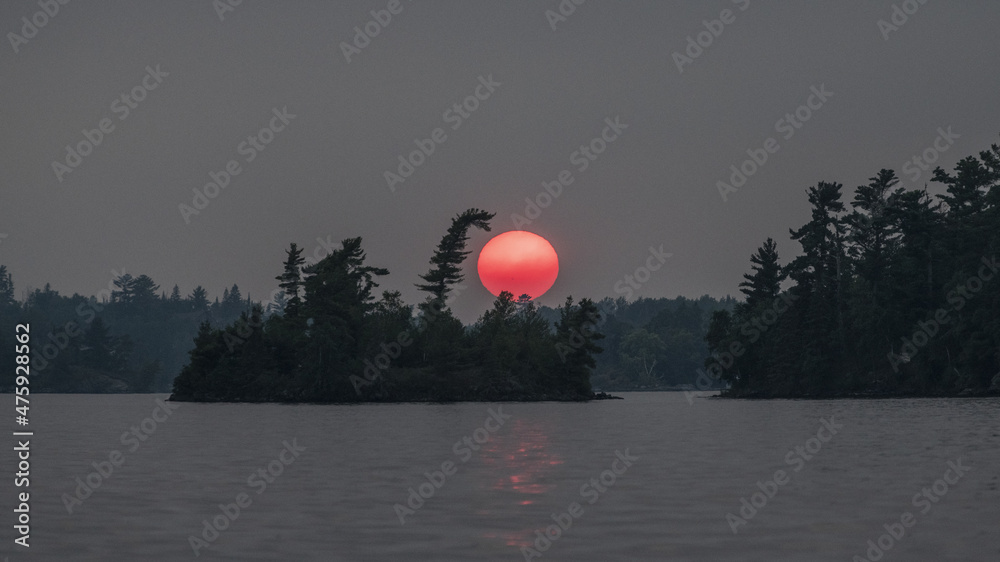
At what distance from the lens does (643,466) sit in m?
34.6

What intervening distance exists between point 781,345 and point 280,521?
138 metres

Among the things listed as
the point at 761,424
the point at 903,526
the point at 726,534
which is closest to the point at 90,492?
the point at 726,534
